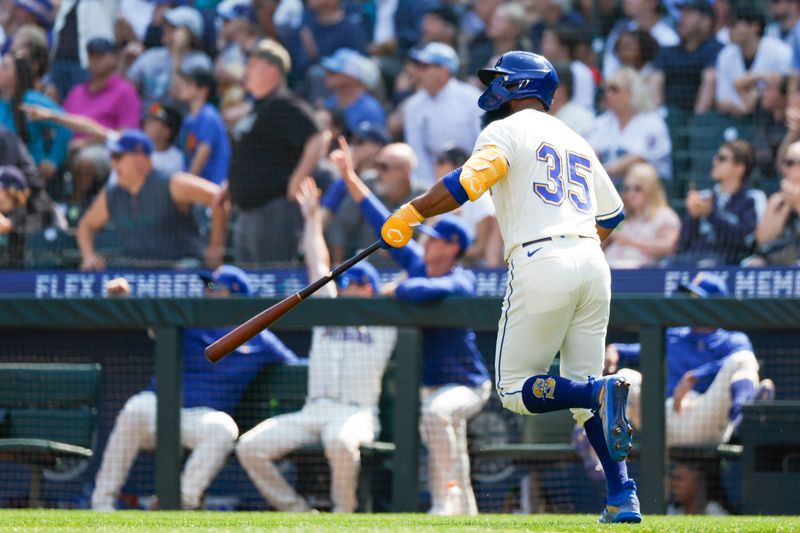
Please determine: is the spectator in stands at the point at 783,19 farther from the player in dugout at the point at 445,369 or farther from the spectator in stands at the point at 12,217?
the spectator in stands at the point at 12,217

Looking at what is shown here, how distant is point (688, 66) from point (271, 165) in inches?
124

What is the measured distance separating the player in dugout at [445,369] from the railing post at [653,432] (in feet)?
2.87

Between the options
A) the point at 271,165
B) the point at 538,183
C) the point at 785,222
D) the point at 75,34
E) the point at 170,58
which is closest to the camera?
the point at 538,183

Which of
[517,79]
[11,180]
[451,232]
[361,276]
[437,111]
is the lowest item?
[361,276]

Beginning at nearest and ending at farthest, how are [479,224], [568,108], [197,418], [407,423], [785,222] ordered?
[407,423]
[197,418]
[785,222]
[479,224]
[568,108]

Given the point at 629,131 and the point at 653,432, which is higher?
the point at 629,131

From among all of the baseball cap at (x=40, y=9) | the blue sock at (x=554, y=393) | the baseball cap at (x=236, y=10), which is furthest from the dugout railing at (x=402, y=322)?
the baseball cap at (x=40, y=9)

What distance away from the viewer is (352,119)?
10.3 m

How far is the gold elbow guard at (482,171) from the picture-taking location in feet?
15.3

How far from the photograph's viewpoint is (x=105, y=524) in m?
5.07

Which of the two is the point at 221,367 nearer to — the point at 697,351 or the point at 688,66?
the point at 697,351

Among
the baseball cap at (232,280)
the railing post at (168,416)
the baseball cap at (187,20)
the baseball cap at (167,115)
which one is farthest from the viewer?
the baseball cap at (187,20)

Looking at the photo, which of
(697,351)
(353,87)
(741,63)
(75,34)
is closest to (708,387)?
(697,351)

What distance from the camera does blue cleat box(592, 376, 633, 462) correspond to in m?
4.60
